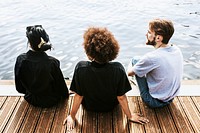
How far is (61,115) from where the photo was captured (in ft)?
7.97

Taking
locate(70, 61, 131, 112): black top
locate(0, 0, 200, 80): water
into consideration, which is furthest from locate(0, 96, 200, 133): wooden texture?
locate(0, 0, 200, 80): water

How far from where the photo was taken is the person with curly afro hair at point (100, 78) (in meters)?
2.03

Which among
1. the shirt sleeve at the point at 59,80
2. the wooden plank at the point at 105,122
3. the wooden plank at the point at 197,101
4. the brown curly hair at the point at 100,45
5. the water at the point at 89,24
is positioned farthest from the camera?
Result: the water at the point at 89,24

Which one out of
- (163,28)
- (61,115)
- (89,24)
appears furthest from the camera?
(89,24)

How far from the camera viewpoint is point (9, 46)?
14.8ft

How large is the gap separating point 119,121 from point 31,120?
0.79 metres

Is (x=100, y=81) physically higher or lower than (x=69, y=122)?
higher

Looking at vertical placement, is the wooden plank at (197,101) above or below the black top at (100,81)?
below

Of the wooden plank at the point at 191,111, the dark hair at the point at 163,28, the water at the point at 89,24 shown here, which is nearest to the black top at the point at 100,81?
the dark hair at the point at 163,28

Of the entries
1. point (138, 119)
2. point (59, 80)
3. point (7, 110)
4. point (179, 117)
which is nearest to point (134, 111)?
point (138, 119)

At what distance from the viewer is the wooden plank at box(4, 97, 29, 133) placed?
7.46ft

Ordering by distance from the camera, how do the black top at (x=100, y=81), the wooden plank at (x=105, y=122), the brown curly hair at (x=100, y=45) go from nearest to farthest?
the brown curly hair at (x=100, y=45) < the black top at (x=100, y=81) < the wooden plank at (x=105, y=122)

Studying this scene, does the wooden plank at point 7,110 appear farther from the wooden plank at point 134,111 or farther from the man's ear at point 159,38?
the man's ear at point 159,38

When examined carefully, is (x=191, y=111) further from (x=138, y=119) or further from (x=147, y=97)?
(x=138, y=119)
